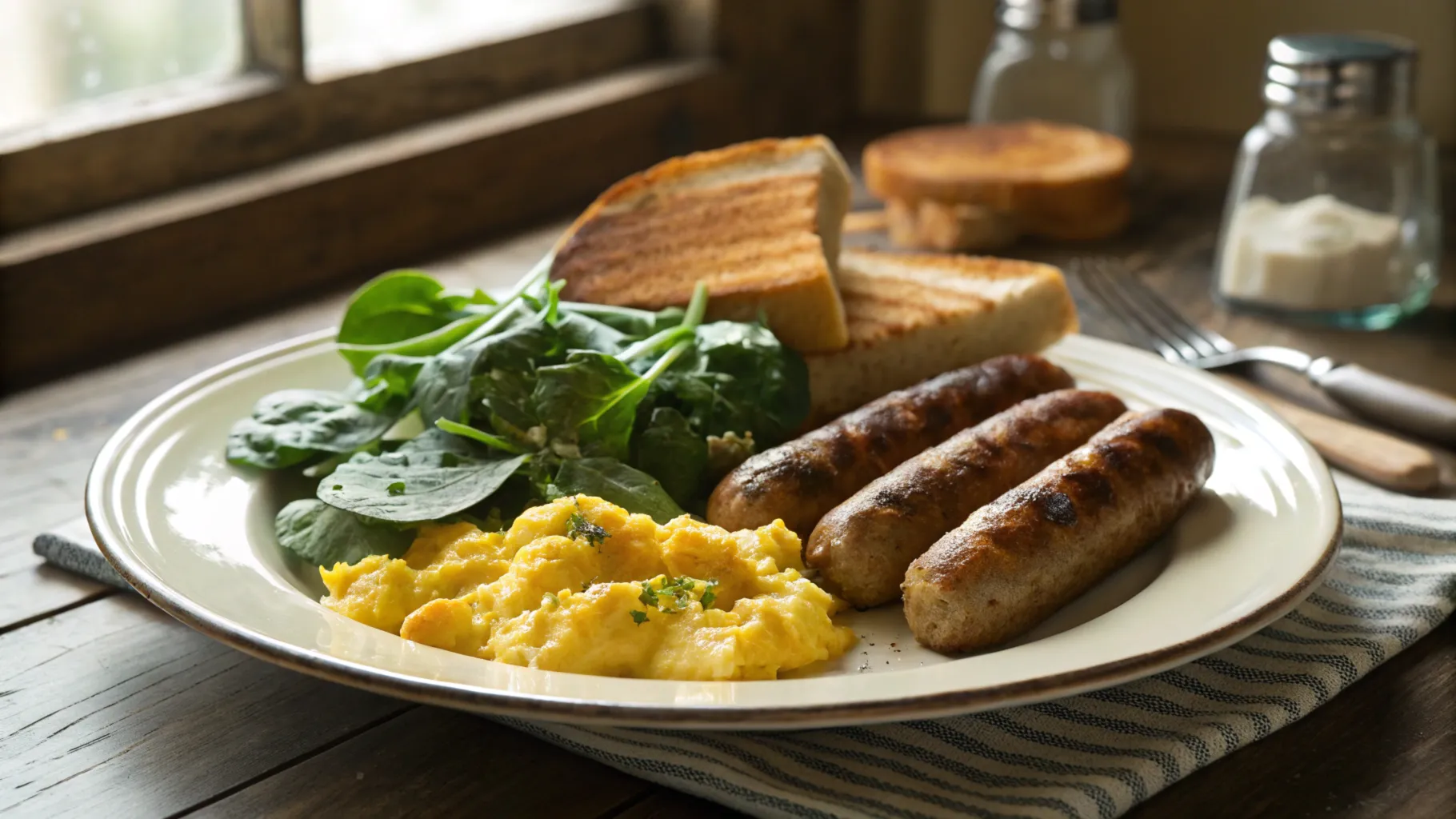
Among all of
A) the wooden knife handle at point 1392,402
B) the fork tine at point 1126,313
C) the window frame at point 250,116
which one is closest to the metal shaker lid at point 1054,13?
the fork tine at point 1126,313

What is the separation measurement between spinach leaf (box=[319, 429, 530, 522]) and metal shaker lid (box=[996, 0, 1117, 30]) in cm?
263

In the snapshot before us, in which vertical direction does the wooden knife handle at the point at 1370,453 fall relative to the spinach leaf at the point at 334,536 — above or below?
below

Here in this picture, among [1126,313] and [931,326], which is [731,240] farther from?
[1126,313]

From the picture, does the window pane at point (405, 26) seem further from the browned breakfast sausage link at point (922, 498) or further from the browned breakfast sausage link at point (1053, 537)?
the browned breakfast sausage link at point (1053, 537)

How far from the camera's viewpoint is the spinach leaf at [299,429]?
85.0 inches

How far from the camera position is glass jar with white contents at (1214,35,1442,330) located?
3.23 meters

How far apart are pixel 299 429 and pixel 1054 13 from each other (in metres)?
2.77

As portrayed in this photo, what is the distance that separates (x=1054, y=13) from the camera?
4125 mm

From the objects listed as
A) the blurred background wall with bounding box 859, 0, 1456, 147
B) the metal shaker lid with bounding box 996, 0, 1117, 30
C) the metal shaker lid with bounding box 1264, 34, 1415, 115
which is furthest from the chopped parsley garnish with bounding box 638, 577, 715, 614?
the blurred background wall with bounding box 859, 0, 1456, 147

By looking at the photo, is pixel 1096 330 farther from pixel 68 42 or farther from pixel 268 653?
pixel 68 42

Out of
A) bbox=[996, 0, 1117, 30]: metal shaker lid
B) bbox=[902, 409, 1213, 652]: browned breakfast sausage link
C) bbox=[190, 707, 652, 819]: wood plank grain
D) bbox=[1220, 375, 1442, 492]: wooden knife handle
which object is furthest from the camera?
bbox=[996, 0, 1117, 30]: metal shaker lid

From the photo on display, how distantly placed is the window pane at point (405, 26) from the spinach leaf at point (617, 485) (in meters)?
2.13

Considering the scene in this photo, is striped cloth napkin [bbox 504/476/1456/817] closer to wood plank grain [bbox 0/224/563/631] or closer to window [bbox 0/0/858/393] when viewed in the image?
wood plank grain [bbox 0/224/563/631]

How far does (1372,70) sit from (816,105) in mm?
2425
